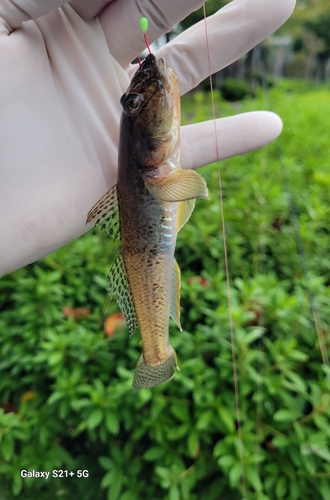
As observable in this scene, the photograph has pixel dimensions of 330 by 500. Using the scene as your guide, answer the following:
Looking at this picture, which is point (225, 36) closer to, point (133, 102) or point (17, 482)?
point (133, 102)

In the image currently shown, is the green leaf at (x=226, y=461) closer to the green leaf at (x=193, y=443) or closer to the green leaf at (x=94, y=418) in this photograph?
the green leaf at (x=193, y=443)

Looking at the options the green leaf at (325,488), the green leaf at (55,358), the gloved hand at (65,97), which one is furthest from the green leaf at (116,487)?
the gloved hand at (65,97)

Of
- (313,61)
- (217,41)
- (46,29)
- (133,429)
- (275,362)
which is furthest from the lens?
(313,61)

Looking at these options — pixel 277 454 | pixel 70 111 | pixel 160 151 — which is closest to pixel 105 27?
pixel 70 111

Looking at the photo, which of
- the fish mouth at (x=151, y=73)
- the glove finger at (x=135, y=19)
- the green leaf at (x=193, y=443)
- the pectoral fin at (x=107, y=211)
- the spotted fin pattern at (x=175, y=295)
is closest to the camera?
the fish mouth at (x=151, y=73)

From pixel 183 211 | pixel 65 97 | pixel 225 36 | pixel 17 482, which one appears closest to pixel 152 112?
pixel 183 211

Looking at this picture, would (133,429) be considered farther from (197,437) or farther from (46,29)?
(46,29)
